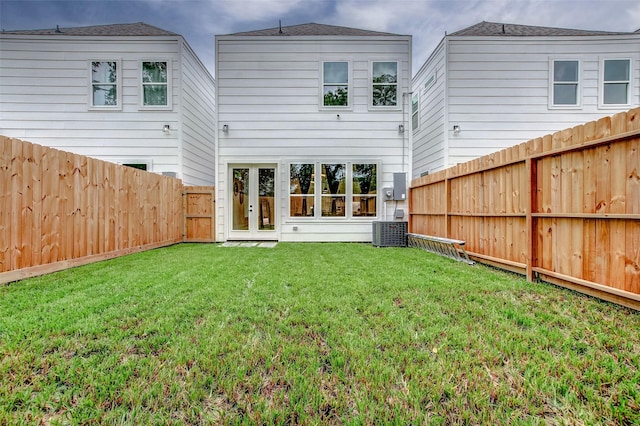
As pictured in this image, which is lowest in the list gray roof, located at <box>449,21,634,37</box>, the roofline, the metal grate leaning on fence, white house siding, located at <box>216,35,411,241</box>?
the metal grate leaning on fence

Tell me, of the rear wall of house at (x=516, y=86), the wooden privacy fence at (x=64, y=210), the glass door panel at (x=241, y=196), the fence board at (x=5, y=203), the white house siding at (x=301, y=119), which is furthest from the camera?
the glass door panel at (x=241, y=196)

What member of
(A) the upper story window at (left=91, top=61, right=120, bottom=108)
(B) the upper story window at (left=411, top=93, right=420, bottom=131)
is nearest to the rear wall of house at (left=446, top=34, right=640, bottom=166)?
(B) the upper story window at (left=411, top=93, right=420, bottom=131)

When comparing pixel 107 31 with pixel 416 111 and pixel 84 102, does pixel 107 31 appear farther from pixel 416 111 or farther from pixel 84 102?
pixel 416 111

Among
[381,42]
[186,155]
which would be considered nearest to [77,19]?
[186,155]

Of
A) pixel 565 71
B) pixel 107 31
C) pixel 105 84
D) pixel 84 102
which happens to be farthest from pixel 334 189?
pixel 107 31

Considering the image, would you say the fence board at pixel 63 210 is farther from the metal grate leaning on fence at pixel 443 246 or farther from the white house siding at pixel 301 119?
the metal grate leaning on fence at pixel 443 246

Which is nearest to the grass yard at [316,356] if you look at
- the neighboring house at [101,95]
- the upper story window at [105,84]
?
the neighboring house at [101,95]

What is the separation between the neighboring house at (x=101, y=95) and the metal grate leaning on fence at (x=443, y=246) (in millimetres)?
6516

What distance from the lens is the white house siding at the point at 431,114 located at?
8.07 m

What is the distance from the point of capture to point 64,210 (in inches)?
171

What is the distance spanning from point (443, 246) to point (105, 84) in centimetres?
966

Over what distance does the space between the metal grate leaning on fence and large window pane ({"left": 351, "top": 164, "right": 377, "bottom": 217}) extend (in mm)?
1515

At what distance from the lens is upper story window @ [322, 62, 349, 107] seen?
8.19m

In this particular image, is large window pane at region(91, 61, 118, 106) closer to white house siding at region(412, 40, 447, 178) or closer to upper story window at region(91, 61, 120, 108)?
upper story window at region(91, 61, 120, 108)
